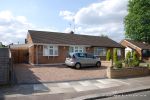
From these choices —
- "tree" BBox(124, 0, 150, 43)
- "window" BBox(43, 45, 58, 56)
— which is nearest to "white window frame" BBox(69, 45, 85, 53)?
"window" BBox(43, 45, 58, 56)

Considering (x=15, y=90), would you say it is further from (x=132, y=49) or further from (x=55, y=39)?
(x=132, y=49)

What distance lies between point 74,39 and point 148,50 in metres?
21.1

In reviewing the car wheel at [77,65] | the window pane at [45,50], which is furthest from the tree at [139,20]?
the window pane at [45,50]

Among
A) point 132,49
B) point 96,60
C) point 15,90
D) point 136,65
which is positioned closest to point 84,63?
point 96,60

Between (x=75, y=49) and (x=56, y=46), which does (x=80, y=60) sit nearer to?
(x=56, y=46)

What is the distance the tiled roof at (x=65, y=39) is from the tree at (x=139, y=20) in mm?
9061

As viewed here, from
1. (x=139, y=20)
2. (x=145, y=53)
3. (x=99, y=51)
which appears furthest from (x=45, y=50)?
(x=145, y=53)

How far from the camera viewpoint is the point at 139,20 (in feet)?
80.3

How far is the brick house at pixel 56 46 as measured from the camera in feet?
94.7

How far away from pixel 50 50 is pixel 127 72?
12.1 meters

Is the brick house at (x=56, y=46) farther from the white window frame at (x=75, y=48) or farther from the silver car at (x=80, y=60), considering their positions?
the silver car at (x=80, y=60)

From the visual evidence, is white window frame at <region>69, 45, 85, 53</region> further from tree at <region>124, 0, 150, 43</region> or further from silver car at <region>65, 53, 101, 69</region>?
tree at <region>124, 0, 150, 43</region>

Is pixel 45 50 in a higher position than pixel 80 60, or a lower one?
higher

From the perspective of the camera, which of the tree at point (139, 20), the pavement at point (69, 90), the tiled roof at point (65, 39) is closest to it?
the pavement at point (69, 90)
